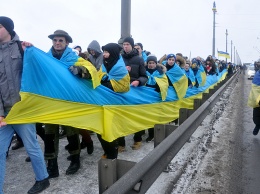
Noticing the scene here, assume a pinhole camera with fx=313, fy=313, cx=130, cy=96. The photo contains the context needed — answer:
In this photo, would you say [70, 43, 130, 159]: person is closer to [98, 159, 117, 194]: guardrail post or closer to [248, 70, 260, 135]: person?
[98, 159, 117, 194]: guardrail post

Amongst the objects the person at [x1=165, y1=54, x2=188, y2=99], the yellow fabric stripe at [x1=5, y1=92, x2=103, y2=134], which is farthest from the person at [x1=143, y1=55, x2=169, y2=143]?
the yellow fabric stripe at [x1=5, y1=92, x2=103, y2=134]

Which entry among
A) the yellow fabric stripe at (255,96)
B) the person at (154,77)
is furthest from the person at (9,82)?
the yellow fabric stripe at (255,96)

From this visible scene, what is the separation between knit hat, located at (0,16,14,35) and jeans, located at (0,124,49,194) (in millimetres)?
1085

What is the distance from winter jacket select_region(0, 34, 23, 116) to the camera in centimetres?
345

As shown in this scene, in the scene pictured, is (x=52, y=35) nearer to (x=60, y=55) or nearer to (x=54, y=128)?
(x=60, y=55)

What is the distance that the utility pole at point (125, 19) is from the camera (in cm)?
703

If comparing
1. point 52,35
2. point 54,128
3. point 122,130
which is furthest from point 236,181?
point 52,35

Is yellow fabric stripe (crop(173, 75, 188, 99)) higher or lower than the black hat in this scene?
lower

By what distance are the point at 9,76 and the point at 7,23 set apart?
1.96ft

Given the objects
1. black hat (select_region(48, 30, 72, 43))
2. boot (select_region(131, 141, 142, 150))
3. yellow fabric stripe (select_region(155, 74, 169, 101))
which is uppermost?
black hat (select_region(48, 30, 72, 43))

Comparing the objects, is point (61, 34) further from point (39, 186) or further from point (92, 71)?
point (39, 186)

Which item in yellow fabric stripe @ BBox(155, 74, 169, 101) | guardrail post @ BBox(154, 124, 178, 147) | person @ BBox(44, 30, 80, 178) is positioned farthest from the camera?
yellow fabric stripe @ BBox(155, 74, 169, 101)

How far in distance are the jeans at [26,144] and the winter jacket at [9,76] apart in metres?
0.22

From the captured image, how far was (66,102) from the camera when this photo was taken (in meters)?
3.93
